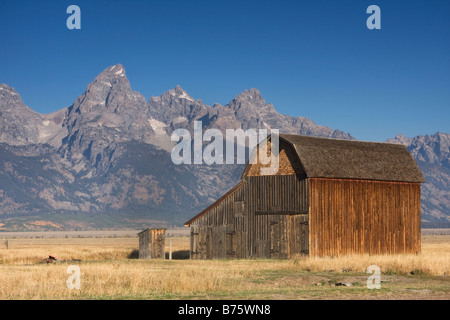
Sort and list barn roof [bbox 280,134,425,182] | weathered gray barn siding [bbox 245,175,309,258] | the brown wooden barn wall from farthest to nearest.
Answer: barn roof [bbox 280,134,425,182], weathered gray barn siding [bbox 245,175,309,258], the brown wooden barn wall

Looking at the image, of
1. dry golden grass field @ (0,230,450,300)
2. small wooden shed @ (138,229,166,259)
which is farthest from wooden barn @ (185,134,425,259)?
dry golden grass field @ (0,230,450,300)

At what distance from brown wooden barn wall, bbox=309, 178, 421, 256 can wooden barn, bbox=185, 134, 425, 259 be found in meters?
0.07

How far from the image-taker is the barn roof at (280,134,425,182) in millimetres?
48094

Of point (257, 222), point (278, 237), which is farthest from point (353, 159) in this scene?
point (257, 222)

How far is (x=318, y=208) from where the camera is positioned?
155 ft

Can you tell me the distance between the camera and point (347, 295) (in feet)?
76.0

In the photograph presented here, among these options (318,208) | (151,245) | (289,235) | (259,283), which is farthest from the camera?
(151,245)

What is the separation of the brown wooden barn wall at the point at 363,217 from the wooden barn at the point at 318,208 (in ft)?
0.22

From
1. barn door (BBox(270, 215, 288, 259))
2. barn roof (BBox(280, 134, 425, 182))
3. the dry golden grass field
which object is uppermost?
barn roof (BBox(280, 134, 425, 182))

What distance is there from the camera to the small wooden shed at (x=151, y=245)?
54.7 meters

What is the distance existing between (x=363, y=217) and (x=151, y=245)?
16.8m

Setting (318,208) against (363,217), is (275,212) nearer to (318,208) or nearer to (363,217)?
(318,208)

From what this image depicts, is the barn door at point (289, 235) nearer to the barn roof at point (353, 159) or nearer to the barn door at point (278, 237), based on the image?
the barn door at point (278, 237)

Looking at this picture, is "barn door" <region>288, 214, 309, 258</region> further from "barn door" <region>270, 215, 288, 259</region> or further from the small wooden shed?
the small wooden shed
